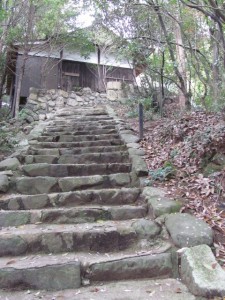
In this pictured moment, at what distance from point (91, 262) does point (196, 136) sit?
7.92 feet

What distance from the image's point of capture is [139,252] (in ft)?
8.32

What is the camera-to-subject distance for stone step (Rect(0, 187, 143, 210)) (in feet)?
11.1

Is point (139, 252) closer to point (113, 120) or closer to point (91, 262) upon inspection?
point (91, 262)

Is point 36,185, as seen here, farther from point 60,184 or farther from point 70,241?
point 70,241

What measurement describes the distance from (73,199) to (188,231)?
58.8 inches

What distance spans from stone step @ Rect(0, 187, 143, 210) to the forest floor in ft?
1.15

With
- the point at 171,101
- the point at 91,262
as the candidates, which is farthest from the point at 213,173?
the point at 171,101

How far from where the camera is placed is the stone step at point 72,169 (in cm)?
416

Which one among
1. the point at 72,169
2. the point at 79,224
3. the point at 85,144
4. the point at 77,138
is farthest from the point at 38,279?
the point at 77,138

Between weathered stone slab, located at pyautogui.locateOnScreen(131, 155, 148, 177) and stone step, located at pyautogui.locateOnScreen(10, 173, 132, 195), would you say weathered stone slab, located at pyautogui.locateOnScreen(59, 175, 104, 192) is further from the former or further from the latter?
weathered stone slab, located at pyautogui.locateOnScreen(131, 155, 148, 177)

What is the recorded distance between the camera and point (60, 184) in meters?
3.76

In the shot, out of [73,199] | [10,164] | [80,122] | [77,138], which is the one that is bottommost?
[73,199]

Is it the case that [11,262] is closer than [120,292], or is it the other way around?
[120,292]

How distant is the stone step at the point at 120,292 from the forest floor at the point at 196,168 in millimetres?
446
